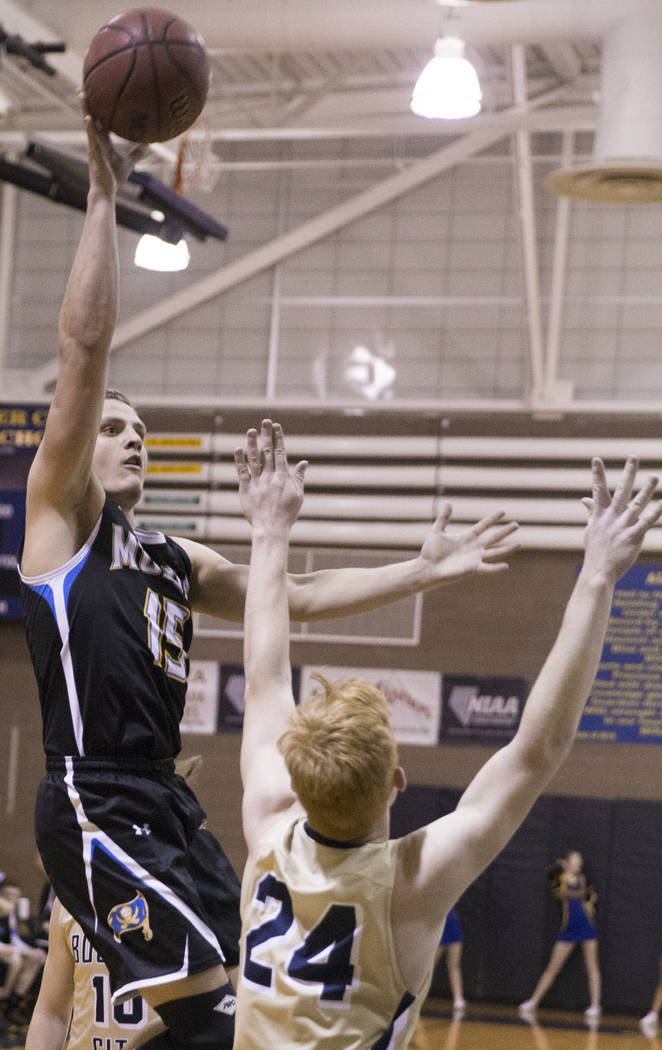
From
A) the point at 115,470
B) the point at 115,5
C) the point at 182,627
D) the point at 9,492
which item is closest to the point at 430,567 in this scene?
the point at 182,627

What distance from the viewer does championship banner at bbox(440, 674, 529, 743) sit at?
1327 centimetres

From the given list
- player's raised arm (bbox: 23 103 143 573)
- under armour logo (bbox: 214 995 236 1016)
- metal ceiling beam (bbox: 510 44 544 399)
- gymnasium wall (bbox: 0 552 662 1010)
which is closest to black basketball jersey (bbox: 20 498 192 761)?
player's raised arm (bbox: 23 103 143 573)

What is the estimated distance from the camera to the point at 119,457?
3604 millimetres

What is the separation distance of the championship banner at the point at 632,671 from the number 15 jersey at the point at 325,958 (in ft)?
36.3

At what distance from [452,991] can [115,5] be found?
9.33 meters

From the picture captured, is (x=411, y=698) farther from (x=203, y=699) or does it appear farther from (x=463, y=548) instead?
(x=463, y=548)

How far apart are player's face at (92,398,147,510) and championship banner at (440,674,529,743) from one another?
10063 millimetres

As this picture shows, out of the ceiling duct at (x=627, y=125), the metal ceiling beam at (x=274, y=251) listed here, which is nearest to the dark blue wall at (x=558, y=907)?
the metal ceiling beam at (x=274, y=251)

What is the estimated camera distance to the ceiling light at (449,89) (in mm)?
7948

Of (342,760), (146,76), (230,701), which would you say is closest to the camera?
(342,760)

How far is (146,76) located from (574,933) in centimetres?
1068

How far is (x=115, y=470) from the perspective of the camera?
3.60m

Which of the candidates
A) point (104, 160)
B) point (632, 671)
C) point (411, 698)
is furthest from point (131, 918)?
point (632, 671)

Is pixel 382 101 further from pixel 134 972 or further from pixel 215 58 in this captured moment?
pixel 134 972
